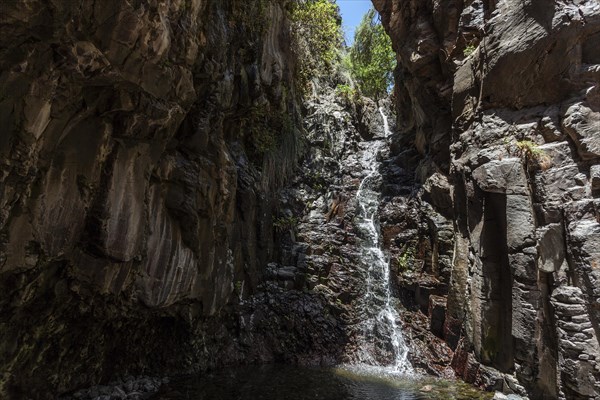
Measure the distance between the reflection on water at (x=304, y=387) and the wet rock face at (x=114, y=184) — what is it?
162 cm

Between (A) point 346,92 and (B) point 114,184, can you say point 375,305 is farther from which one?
(A) point 346,92

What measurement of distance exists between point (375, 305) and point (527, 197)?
358 inches

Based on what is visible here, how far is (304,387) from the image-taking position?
1191 cm

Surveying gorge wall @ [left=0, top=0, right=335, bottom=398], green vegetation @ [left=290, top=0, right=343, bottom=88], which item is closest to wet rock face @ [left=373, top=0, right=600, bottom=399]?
gorge wall @ [left=0, top=0, right=335, bottom=398]

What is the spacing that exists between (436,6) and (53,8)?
15.9 m

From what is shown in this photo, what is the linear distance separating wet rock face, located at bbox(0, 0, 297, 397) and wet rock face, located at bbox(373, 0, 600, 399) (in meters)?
8.48

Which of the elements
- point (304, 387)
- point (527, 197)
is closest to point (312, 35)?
point (527, 197)

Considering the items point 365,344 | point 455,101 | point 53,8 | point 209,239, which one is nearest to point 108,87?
point 53,8

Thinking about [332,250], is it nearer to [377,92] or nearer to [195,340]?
[195,340]

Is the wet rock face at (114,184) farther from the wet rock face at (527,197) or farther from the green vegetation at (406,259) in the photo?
the wet rock face at (527,197)

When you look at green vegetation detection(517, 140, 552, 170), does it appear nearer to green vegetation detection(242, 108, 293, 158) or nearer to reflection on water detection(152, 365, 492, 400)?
reflection on water detection(152, 365, 492, 400)

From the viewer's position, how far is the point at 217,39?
11766 millimetres

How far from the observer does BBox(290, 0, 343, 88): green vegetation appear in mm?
24562

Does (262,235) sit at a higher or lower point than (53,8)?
lower
